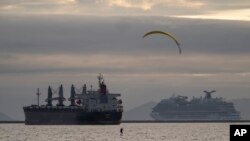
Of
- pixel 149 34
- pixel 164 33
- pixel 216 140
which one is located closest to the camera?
pixel 164 33

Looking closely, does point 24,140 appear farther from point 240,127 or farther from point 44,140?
point 240,127

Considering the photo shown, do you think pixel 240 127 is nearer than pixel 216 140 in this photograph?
Yes

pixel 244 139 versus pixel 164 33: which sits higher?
pixel 164 33

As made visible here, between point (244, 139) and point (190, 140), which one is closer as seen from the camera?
point (244, 139)

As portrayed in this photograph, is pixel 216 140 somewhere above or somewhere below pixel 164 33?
below

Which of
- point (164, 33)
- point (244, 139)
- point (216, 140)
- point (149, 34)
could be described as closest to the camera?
point (244, 139)

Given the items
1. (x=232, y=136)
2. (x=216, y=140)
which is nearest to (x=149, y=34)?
(x=232, y=136)

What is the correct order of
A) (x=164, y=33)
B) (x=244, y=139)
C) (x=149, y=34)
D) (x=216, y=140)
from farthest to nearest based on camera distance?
(x=216, y=140)
(x=149, y=34)
(x=164, y=33)
(x=244, y=139)

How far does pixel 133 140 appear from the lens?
4382 inches

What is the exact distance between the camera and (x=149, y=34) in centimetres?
6688

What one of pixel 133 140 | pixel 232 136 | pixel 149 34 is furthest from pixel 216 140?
pixel 232 136

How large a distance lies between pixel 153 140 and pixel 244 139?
77015 mm

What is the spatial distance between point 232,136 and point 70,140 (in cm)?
7553

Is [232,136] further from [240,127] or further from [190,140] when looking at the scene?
[190,140]
